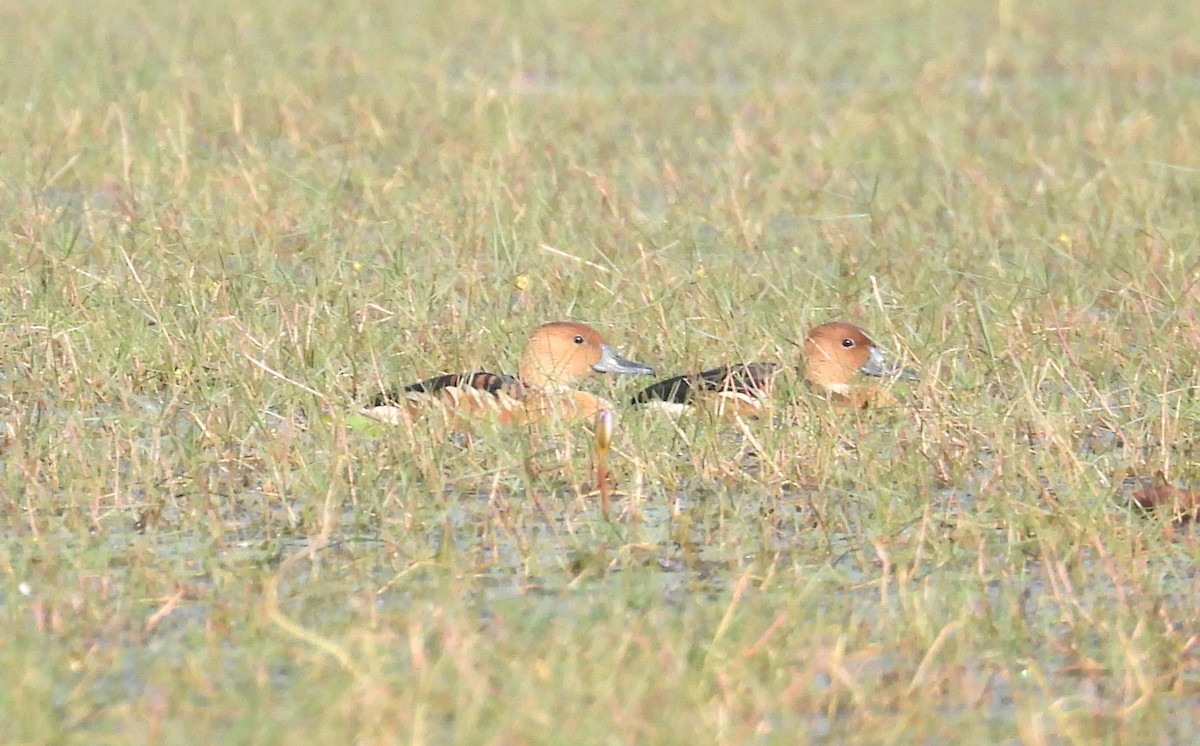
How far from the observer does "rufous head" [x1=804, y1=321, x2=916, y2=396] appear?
23.3 ft

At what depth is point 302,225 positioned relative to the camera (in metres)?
9.37

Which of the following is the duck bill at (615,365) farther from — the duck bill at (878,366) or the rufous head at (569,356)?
the duck bill at (878,366)

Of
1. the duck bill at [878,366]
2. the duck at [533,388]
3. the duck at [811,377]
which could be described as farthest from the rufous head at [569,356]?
the duck bill at [878,366]

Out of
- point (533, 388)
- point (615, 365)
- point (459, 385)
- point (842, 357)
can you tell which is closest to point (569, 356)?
point (615, 365)

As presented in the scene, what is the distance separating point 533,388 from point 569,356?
0.45 m

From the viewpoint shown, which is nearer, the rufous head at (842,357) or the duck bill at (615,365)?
the rufous head at (842,357)

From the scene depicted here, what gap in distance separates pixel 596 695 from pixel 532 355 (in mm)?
3010

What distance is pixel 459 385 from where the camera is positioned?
6770 mm

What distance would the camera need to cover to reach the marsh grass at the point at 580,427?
4387 millimetres

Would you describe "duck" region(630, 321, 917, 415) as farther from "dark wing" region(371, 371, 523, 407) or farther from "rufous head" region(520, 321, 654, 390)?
"dark wing" region(371, 371, 523, 407)

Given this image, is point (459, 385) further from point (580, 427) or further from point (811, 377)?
point (811, 377)

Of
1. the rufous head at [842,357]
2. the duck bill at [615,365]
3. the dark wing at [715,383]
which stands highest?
the dark wing at [715,383]

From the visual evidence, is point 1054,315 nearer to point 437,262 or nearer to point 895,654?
point 437,262

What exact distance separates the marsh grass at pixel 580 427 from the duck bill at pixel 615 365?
1.9 inches
